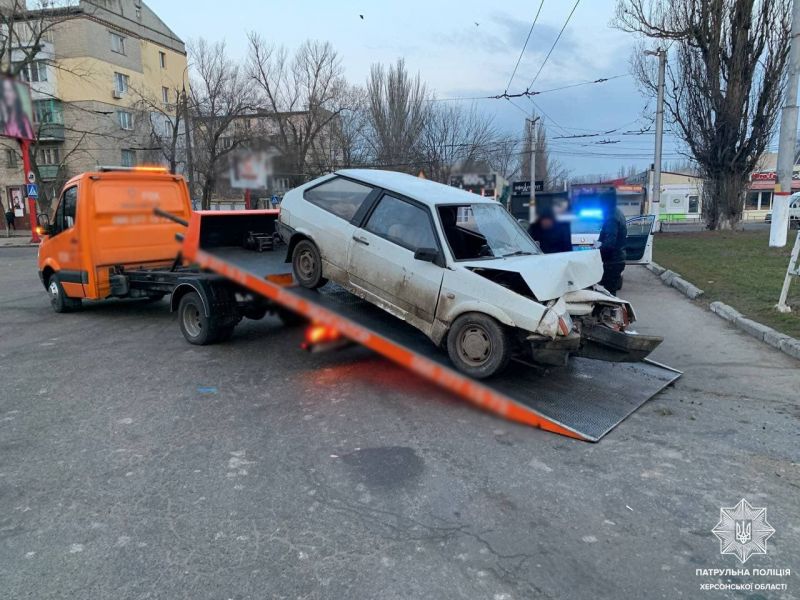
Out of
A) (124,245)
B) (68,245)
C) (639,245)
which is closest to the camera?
(124,245)

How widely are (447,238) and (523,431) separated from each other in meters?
2.06

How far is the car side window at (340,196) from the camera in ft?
20.0

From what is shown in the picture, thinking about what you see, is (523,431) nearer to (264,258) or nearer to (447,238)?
(447,238)

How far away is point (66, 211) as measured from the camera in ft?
28.7

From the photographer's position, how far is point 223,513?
3.38 m

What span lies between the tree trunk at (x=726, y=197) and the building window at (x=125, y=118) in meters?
29.1

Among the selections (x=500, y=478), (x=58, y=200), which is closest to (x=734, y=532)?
(x=500, y=478)

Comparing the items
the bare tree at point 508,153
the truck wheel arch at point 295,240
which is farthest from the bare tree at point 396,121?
the truck wheel arch at point 295,240

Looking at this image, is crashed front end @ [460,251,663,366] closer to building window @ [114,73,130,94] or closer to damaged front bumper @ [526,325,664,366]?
damaged front bumper @ [526,325,664,366]

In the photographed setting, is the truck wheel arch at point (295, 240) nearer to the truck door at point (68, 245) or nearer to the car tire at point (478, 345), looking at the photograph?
the car tire at point (478, 345)

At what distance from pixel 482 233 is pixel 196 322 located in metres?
4.01

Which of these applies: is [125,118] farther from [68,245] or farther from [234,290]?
[68,245]

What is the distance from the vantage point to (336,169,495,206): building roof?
5.83 m

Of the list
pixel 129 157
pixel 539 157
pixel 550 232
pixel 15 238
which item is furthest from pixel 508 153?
pixel 15 238
